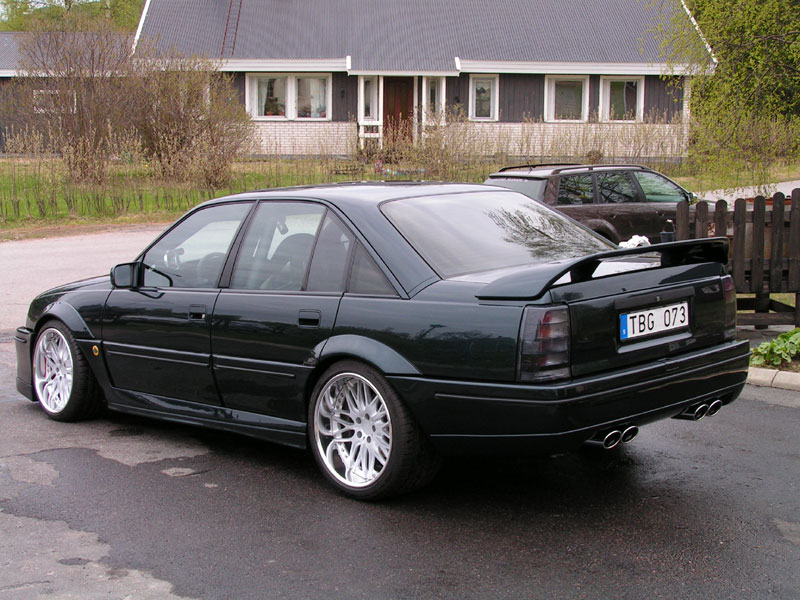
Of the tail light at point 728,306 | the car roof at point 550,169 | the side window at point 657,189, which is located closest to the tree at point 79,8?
the car roof at point 550,169

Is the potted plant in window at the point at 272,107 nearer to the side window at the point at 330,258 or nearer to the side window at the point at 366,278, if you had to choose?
the side window at the point at 330,258

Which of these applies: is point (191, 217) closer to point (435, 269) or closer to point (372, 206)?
point (372, 206)

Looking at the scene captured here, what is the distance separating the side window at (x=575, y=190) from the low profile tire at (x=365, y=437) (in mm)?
8623

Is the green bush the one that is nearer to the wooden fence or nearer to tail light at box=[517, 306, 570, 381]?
the wooden fence

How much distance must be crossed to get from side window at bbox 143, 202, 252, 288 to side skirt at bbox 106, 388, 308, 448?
2.37ft

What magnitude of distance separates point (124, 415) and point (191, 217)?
1.62m

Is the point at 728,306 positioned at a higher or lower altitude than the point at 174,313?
higher

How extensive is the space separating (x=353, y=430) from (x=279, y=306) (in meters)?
0.79

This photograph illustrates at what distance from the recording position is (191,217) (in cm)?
599

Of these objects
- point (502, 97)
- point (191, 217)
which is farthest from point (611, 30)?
point (191, 217)

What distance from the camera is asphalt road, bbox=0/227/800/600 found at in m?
3.75

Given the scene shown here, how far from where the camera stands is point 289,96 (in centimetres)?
3491

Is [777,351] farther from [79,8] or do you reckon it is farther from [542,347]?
[79,8]

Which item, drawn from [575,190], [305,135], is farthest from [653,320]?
[305,135]
